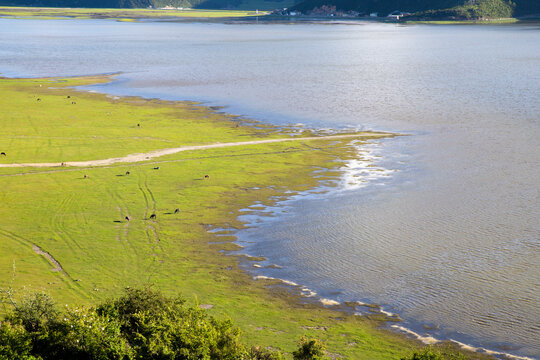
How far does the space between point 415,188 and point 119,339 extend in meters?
27.6

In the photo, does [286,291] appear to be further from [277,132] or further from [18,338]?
[277,132]

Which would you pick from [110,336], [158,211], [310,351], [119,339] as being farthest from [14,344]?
[158,211]

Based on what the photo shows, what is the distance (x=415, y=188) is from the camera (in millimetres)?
43344

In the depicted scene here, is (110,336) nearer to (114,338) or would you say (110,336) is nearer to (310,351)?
(114,338)

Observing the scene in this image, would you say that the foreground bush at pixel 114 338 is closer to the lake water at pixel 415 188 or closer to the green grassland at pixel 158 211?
the green grassland at pixel 158 211

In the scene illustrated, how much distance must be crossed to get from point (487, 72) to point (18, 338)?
96.0 meters

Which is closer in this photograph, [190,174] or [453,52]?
[190,174]

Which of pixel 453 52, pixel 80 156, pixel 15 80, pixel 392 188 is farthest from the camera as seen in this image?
pixel 453 52

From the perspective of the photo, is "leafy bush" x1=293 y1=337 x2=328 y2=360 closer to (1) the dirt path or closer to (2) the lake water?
(2) the lake water

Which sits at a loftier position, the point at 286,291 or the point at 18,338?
the point at 18,338

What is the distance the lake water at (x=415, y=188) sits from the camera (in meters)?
28.1

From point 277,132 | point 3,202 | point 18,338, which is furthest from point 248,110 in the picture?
point 18,338

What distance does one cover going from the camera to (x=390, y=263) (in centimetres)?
3158

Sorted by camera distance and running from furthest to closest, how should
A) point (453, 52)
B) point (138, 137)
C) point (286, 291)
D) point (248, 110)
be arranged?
point (453, 52) → point (248, 110) → point (138, 137) → point (286, 291)
